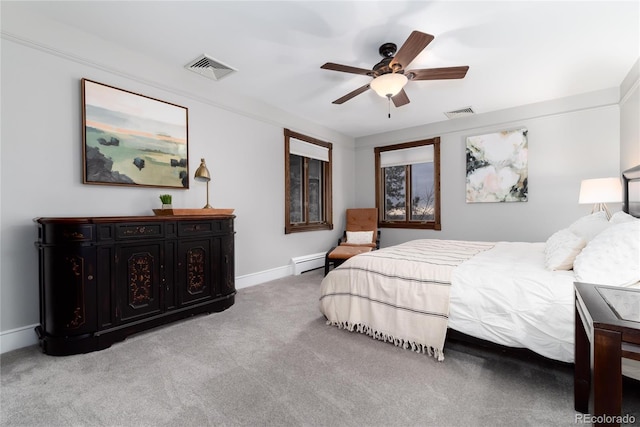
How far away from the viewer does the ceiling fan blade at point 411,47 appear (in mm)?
1951

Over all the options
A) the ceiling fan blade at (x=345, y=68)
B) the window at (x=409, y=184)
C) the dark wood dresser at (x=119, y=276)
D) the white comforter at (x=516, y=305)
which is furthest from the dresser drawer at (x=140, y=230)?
the window at (x=409, y=184)

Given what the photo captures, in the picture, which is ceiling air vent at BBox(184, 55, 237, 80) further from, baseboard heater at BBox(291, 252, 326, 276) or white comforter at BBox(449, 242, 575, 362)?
white comforter at BBox(449, 242, 575, 362)

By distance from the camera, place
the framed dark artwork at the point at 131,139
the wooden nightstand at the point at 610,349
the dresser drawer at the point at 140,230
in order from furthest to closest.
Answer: the framed dark artwork at the point at 131,139 < the dresser drawer at the point at 140,230 < the wooden nightstand at the point at 610,349

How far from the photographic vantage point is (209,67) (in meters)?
3.04

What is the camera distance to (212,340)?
230cm

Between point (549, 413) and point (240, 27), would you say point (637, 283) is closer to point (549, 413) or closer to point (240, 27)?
point (549, 413)

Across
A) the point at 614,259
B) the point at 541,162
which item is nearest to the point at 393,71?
the point at 614,259

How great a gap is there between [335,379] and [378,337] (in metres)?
0.64

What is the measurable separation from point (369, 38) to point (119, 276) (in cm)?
293

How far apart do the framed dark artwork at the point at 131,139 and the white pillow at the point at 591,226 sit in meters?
3.78

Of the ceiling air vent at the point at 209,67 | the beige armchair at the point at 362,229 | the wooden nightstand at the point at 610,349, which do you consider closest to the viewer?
the wooden nightstand at the point at 610,349

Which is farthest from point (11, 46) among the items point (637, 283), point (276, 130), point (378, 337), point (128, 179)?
point (637, 283)

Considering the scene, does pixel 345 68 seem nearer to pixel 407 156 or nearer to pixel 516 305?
pixel 516 305

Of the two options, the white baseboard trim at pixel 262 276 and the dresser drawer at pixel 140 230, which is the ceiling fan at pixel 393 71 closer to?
the dresser drawer at pixel 140 230
